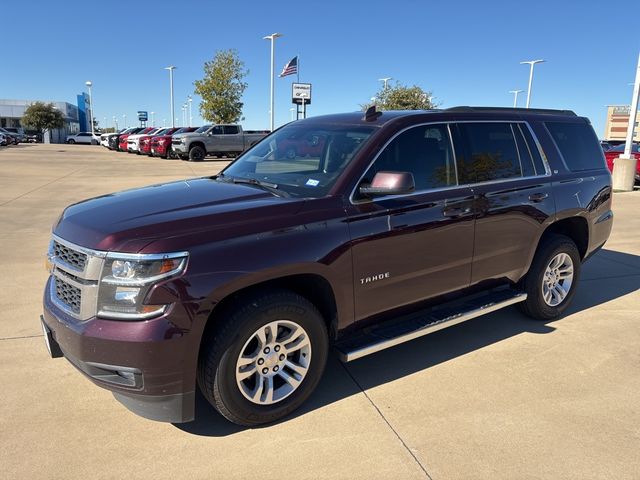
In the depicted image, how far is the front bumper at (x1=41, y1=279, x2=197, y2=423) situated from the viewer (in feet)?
A: 8.68

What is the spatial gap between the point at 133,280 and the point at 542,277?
3634 mm

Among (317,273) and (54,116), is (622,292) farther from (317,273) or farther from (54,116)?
(54,116)

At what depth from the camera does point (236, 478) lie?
2699mm

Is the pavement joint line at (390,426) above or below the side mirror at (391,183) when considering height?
below

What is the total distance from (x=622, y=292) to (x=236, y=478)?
5072 mm

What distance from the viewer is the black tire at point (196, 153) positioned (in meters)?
27.5

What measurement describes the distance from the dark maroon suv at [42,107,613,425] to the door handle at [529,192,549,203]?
0.09 feet

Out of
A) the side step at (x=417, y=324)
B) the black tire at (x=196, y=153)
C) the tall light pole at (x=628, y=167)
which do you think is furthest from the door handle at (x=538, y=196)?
the black tire at (x=196, y=153)

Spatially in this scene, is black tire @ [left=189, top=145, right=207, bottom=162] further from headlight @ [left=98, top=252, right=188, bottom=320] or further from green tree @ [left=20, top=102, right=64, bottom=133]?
green tree @ [left=20, top=102, right=64, bottom=133]

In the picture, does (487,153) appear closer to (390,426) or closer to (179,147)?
(390,426)

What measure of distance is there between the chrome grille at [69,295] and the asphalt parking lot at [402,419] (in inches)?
31.0

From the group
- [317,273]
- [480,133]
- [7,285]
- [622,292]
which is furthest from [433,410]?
[7,285]

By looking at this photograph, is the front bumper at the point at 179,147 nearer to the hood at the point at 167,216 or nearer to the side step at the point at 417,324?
the hood at the point at 167,216

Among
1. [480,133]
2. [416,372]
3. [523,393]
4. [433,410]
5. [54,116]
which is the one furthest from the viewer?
[54,116]
